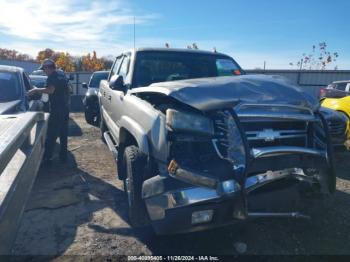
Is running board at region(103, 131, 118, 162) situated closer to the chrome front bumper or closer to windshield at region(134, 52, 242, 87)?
windshield at region(134, 52, 242, 87)

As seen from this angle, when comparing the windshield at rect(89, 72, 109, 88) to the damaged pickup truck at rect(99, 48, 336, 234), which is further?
the windshield at rect(89, 72, 109, 88)

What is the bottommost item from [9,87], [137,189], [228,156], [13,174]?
[137,189]

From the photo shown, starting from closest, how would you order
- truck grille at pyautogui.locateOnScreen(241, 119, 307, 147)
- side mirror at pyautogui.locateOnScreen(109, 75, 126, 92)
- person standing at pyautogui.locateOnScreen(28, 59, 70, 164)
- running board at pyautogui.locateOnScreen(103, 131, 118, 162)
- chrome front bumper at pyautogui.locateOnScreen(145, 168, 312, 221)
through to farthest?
1. chrome front bumper at pyautogui.locateOnScreen(145, 168, 312, 221)
2. truck grille at pyautogui.locateOnScreen(241, 119, 307, 147)
3. side mirror at pyautogui.locateOnScreen(109, 75, 126, 92)
4. running board at pyautogui.locateOnScreen(103, 131, 118, 162)
5. person standing at pyautogui.locateOnScreen(28, 59, 70, 164)

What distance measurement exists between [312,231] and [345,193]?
5.13ft

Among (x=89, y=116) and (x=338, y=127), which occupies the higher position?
(x=338, y=127)

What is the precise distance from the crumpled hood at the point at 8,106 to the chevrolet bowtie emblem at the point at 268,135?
3.44 metres

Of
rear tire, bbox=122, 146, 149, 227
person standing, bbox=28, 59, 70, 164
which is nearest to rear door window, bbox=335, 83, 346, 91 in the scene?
person standing, bbox=28, 59, 70, 164

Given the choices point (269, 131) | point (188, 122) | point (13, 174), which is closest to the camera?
point (13, 174)

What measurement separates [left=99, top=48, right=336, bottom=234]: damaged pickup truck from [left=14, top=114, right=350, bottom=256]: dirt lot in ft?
1.30

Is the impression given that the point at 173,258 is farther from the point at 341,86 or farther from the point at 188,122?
the point at 341,86

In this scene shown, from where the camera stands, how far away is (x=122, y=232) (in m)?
3.73

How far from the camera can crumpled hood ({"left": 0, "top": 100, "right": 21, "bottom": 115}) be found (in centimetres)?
475

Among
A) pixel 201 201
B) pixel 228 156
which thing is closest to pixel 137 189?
pixel 201 201

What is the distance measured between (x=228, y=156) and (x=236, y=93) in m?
0.60
